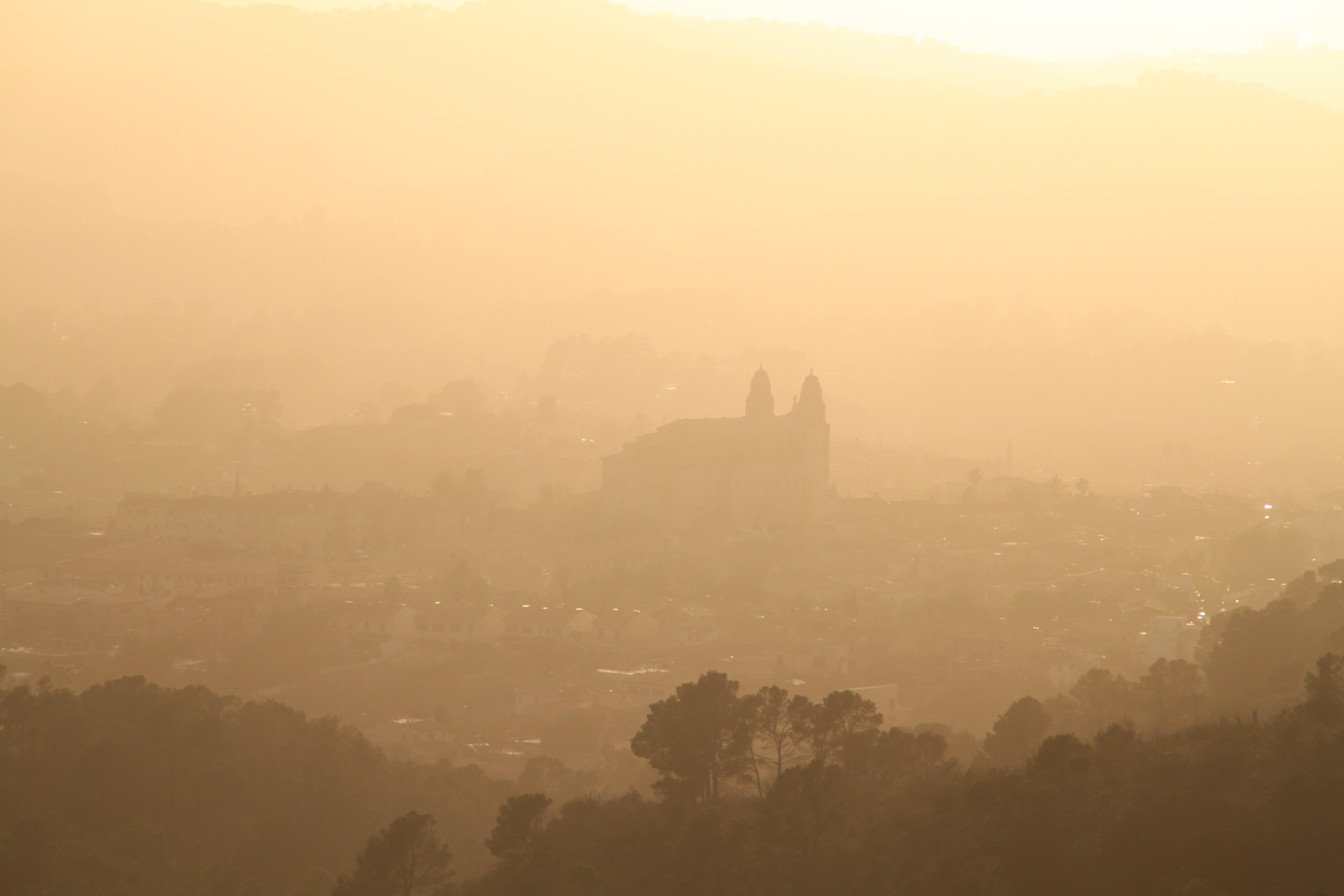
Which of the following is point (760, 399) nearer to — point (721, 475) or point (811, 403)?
point (811, 403)

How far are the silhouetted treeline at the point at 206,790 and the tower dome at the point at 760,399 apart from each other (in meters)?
25.7

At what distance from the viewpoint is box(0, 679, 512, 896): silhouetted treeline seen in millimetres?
17078

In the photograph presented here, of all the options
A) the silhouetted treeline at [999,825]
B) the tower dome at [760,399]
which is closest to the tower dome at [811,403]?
the tower dome at [760,399]

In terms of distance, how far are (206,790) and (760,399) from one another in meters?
28.8

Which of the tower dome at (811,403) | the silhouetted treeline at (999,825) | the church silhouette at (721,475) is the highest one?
the tower dome at (811,403)

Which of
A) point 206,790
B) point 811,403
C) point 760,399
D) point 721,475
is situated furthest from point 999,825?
point 760,399

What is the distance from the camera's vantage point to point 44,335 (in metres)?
75.4

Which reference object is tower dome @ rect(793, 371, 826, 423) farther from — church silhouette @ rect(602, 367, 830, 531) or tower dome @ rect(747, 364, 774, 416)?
tower dome @ rect(747, 364, 774, 416)

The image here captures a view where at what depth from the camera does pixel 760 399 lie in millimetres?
45781

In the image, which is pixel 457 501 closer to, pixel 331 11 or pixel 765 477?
pixel 765 477

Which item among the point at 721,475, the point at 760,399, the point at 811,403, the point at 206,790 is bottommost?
the point at 206,790

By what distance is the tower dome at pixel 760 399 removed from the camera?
45.8m

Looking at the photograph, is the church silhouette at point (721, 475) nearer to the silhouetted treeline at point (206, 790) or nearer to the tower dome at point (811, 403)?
the tower dome at point (811, 403)

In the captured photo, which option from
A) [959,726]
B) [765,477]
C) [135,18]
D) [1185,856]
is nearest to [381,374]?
[765,477]
